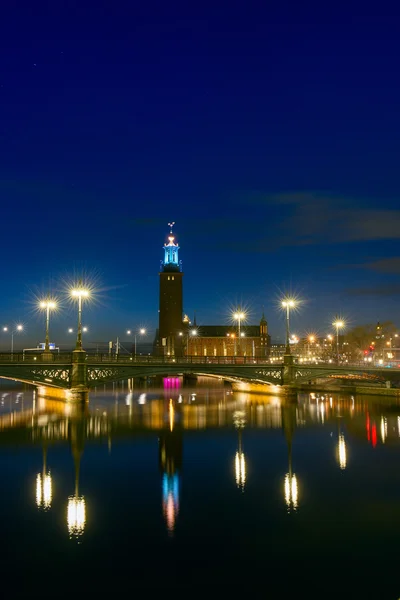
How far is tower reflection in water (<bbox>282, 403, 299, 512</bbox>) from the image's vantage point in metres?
24.7

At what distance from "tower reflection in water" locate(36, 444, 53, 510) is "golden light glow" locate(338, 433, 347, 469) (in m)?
17.5

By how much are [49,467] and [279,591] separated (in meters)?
19.8

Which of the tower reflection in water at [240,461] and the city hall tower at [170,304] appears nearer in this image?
the tower reflection in water at [240,461]

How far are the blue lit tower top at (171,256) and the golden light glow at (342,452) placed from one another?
129704mm

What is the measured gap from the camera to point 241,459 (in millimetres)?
34625

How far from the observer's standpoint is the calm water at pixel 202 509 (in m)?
16.7

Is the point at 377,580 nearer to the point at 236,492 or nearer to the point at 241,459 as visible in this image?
the point at 236,492

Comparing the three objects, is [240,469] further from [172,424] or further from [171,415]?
[171,415]

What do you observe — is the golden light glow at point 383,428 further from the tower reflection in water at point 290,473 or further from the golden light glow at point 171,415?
the golden light glow at point 171,415

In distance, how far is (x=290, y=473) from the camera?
3059 cm

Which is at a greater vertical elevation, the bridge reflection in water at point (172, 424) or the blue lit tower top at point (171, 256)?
the blue lit tower top at point (171, 256)

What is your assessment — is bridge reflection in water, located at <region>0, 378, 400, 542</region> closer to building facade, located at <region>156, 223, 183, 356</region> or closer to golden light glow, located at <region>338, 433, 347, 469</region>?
golden light glow, located at <region>338, 433, 347, 469</region>

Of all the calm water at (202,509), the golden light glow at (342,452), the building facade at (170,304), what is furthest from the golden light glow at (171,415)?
the building facade at (170,304)

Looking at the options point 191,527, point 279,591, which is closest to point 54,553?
point 191,527
